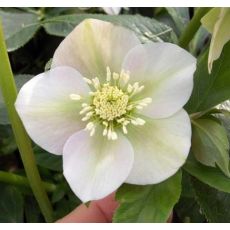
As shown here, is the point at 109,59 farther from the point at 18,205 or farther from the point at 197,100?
the point at 18,205

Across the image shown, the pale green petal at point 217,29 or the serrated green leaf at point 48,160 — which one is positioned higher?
the pale green petal at point 217,29

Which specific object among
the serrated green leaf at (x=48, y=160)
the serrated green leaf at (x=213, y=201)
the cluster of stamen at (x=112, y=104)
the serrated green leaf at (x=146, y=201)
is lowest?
the serrated green leaf at (x=213, y=201)

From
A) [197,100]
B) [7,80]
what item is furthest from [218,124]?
[7,80]

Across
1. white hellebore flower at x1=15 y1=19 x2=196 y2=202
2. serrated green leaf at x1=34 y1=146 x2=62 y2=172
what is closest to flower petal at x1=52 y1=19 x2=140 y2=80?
white hellebore flower at x1=15 y1=19 x2=196 y2=202

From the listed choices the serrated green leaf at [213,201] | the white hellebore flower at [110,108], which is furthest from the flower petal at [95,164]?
the serrated green leaf at [213,201]

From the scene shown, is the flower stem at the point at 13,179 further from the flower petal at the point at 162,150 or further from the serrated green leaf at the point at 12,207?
the flower petal at the point at 162,150

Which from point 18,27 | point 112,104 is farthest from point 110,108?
point 18,27
